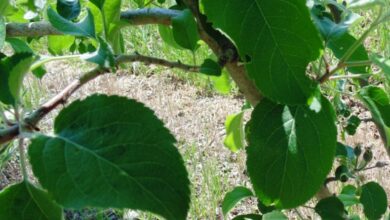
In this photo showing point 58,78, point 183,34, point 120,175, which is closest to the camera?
point 120,175

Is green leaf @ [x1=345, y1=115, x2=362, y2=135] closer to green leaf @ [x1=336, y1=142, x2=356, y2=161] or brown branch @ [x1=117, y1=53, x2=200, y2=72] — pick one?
green leaf @ [x1=336, y1=142, x2=356, y2=161]

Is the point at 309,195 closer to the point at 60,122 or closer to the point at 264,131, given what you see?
the point at 264,131

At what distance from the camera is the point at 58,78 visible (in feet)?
11.2

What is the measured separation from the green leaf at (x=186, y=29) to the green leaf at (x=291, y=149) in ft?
0.36

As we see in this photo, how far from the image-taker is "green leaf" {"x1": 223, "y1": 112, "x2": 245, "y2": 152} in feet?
3.25

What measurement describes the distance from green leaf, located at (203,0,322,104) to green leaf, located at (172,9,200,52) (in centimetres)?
5

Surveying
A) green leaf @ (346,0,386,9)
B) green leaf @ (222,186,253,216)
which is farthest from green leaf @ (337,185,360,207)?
green leaf @ (346,0,386,9)

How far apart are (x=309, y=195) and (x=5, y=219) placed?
0.34 metres

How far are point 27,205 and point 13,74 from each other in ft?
0.42

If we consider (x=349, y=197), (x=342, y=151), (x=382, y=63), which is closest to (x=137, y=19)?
(x=382, y=63)

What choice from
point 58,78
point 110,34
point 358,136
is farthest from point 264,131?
point 58,78

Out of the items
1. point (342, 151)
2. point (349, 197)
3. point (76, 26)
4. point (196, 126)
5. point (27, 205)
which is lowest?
point (196, 126)

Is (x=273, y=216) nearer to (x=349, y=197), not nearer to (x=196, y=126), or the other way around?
(x=349, y=197)

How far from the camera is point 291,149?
70 centimetres
